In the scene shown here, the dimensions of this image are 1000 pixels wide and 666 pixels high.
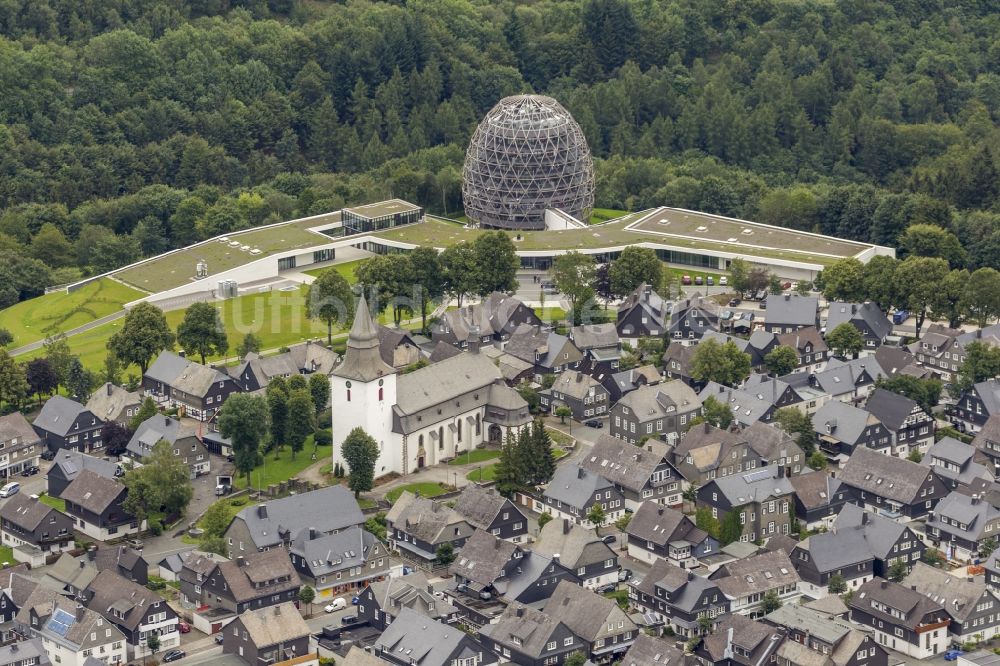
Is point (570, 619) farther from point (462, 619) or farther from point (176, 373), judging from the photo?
point (176, 373)

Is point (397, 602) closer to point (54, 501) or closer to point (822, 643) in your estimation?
point (822, 643)

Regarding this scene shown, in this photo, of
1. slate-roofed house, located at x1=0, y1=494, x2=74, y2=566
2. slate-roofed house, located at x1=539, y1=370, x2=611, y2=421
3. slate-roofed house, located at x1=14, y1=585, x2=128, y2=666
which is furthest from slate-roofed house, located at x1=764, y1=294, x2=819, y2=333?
slate-roofed house, located at x1=14, y1=585, x2=128, y2=666

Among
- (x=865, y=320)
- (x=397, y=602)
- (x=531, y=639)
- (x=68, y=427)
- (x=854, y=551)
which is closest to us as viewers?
(x=531, y=639)

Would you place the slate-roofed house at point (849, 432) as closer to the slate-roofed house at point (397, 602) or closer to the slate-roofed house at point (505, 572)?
the slate-roofed house at point (505, 572)

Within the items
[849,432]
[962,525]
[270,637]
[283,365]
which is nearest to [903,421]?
[849,432]

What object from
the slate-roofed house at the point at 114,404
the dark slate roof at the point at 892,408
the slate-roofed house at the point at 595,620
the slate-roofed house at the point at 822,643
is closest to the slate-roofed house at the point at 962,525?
the dark slate roof at the point at 892,408

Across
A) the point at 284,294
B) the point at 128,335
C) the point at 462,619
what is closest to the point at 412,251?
the point at 284,294
